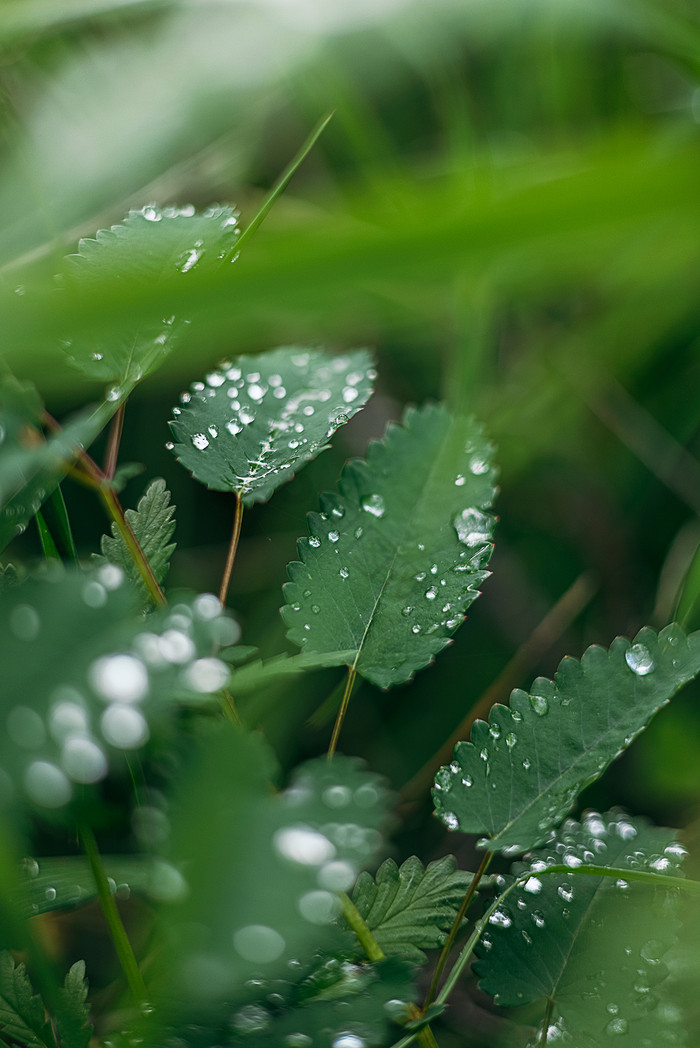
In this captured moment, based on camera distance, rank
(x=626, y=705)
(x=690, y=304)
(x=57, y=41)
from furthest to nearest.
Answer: (x=57, y=41) < (x=690, y=304) < (x=626, y=705)

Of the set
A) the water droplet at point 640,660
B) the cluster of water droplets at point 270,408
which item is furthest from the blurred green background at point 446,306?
the water droplet at point 640,660

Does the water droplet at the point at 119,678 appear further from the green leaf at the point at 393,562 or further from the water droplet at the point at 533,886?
the water droplet at the point at 533,886

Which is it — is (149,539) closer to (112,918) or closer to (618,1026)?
(112,918)

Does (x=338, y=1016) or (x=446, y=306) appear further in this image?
(x=446, y=306)

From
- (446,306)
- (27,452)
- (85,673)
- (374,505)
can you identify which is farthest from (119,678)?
(446,306)

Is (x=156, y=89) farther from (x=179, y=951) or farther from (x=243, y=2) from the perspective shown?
(x=179, y=951)

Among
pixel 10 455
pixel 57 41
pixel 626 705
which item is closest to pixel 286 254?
pixel 10 455
